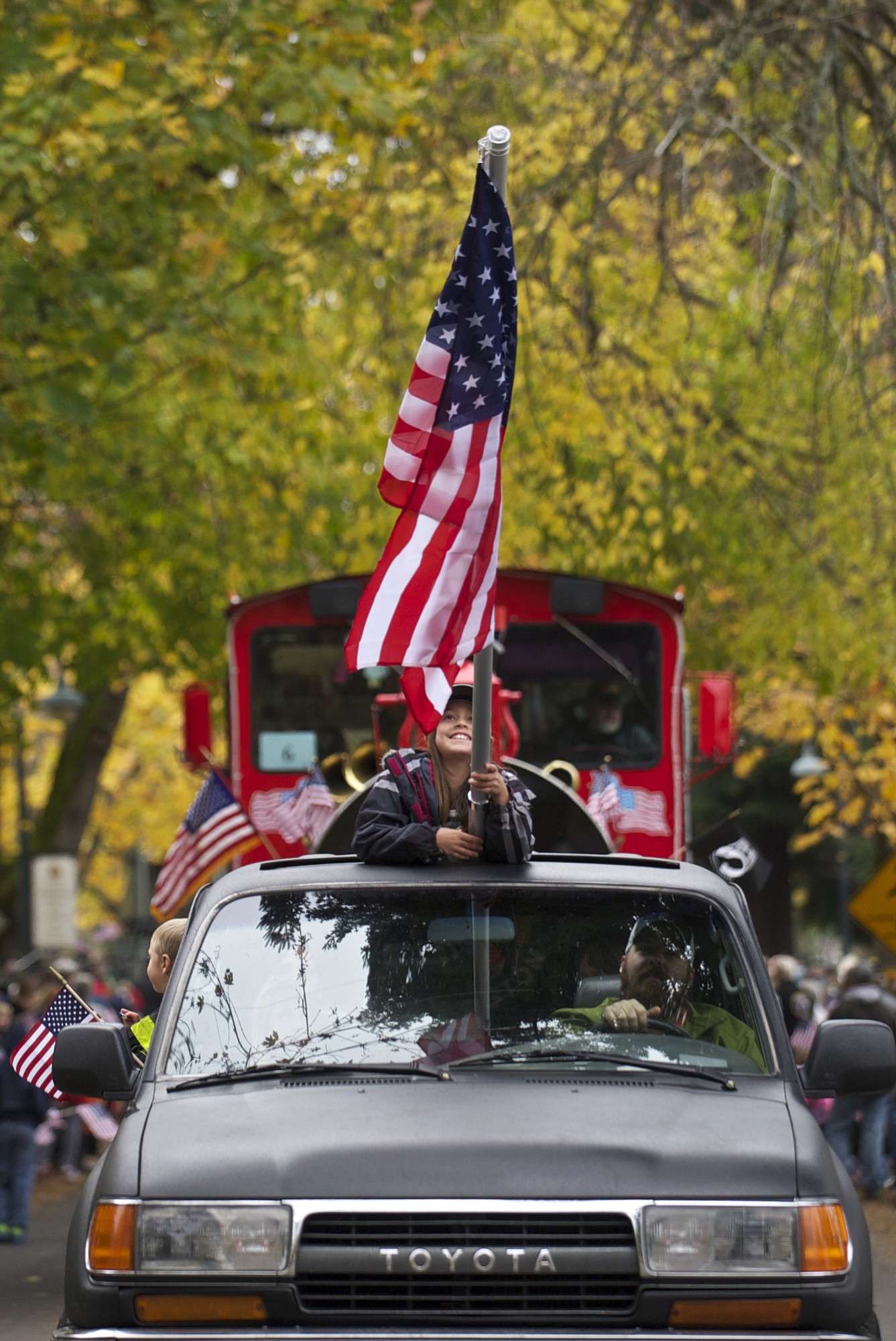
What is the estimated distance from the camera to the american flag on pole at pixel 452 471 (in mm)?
5359

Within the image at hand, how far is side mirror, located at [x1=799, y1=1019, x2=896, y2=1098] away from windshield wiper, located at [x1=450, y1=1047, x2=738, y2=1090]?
33cm

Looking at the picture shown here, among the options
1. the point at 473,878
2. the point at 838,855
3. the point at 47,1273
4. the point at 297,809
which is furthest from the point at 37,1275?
the point at 838,855

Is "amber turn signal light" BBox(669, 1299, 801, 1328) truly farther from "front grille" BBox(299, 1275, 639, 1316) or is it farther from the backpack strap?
the backpack strap

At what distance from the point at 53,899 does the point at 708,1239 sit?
22.5 metres

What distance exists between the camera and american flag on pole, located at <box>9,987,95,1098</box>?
24.4 feet

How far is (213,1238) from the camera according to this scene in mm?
3994

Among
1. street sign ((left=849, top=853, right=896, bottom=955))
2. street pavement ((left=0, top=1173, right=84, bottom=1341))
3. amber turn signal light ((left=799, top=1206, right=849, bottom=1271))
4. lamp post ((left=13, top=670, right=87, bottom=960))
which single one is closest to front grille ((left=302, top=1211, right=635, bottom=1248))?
amber turn signal light ((left=799, top=1206, right=849, bottom=1271))

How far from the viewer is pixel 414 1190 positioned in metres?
3.99

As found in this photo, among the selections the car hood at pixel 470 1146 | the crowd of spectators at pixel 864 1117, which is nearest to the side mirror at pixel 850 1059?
the car hood at pixel 470 1146

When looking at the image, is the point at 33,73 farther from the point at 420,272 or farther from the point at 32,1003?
the point at 32,1003

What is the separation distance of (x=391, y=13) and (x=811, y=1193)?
10.5 meters

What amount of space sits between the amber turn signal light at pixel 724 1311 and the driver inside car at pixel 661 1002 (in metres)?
0.77

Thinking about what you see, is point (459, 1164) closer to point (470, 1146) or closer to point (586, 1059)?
point (470, 1146)

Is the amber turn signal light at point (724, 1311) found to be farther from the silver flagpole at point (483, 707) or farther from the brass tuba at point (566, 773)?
the brass tuba at point (566, 773)
